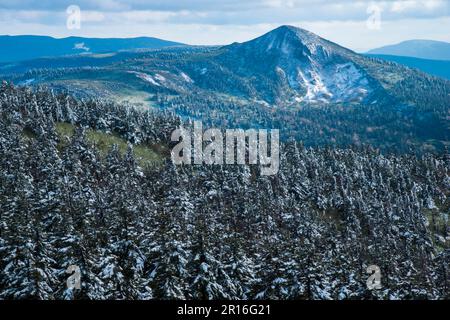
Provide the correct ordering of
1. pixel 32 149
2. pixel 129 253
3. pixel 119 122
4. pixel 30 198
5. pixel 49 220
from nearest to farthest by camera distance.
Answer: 1. pixel 129 253
2. pixel 49 220
3. pixel 30 198
4. pixel 32 149
5. pixel 119 122

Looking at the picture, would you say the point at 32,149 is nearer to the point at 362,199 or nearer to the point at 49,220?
the point at 49,220

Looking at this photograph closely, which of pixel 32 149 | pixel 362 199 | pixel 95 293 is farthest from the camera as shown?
pixel 362 199

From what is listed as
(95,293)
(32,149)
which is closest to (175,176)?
(32,149)

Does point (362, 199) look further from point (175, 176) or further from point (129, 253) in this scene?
point (129, 253)

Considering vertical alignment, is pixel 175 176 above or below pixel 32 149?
below
